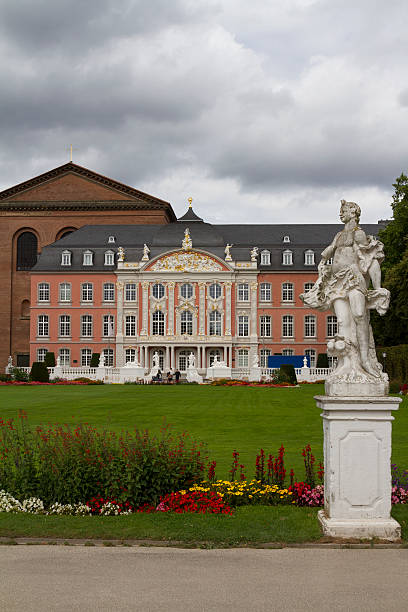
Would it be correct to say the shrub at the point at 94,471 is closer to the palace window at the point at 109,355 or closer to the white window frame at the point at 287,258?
the palace window at the point at 109,355

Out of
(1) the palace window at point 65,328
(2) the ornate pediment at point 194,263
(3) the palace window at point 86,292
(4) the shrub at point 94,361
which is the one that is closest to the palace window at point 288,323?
(2) the ornate pediment at point 194,263

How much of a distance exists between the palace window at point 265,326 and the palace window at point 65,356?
18.1 meters

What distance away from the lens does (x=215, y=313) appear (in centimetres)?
6731

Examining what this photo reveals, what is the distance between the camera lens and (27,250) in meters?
75.5

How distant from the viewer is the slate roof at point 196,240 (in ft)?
225

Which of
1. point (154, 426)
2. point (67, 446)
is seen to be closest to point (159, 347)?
point (154, 426)

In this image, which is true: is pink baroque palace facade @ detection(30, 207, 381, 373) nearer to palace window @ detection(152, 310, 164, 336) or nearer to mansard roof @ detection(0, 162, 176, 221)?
palace window @ detection(152, 310, 164, 336)

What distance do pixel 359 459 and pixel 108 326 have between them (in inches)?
2386

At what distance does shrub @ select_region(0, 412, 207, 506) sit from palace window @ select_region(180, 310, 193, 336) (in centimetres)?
5675

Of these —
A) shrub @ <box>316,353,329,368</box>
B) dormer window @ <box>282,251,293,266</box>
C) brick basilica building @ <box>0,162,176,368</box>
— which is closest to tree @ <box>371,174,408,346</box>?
shrub @ <box>316,353,329,368</box>

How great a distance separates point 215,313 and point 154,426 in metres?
47.1

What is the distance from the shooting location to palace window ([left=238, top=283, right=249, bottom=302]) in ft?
222

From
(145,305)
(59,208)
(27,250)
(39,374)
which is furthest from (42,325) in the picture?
(39,374)

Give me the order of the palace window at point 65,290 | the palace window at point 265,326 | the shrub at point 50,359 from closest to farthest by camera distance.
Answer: the shrub at point 50,359 < the palace window at point 265,326 < the palace window at point 65,290
